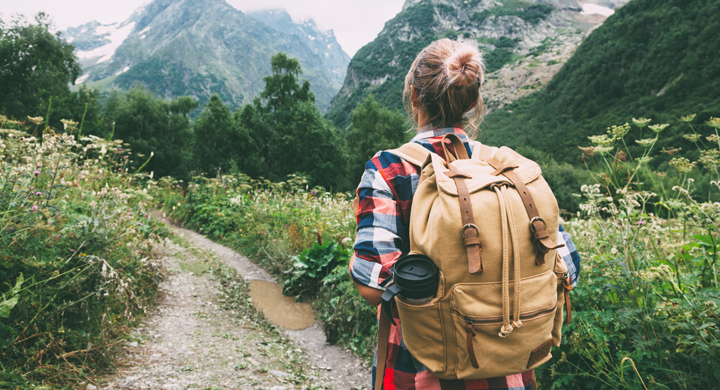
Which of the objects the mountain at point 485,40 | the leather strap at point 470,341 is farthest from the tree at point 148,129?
the mountain at point 485,40

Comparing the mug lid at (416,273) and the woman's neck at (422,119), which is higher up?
the woman's neck at (422,119)

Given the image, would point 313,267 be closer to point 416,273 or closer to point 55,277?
point 55,277

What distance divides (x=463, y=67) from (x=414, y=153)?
0.38 m

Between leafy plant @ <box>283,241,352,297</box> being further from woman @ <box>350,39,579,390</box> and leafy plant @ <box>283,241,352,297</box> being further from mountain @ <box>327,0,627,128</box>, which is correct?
mountain @ <box>327,0,627,128</box>

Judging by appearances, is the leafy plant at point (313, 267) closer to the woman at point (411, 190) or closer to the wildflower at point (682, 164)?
the woman at point (411, 190)

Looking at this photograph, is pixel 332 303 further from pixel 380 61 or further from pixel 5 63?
pixel 380 61

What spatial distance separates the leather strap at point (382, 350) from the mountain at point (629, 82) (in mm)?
45120

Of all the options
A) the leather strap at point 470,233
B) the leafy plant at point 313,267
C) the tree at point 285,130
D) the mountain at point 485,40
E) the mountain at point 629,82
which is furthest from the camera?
the mountain at point 485,40

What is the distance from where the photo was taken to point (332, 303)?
13.1ft

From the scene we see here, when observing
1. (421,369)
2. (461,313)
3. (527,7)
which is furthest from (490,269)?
(527,7)

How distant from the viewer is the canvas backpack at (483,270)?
891 millimetres

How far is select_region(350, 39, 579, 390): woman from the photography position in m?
1.06

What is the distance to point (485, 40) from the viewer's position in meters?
168

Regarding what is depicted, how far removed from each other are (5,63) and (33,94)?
426cm
